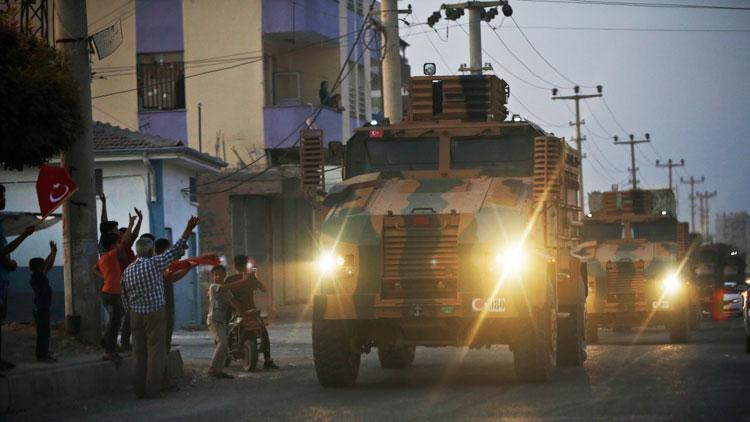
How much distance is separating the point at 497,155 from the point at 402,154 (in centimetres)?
121

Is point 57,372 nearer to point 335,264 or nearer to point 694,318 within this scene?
point 335,264

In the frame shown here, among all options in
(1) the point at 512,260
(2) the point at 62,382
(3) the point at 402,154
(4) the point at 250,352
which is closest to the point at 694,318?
(4) the point at 250,352

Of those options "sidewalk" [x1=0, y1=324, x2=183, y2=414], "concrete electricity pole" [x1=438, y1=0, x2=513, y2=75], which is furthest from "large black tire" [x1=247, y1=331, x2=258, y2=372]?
"concrete electricity pole" [x1=438, y1=0, x2=513, y2=75]

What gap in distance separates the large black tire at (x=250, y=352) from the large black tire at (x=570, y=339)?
4318mm

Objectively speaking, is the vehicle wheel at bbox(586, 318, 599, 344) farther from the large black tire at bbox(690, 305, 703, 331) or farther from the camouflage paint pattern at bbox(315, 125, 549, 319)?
the camouflage paint pattern at bbox(315, 125, 549, 319)

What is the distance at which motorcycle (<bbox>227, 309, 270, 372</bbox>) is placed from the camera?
20.4 m

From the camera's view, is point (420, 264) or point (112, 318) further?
point (112, 318)

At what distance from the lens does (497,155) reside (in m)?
18.3

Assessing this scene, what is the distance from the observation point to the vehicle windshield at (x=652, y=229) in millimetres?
32531

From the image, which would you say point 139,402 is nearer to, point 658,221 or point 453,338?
point 453,338

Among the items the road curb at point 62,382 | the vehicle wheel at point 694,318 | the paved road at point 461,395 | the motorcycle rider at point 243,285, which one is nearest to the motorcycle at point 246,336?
the motorcycle rider at point 243,285

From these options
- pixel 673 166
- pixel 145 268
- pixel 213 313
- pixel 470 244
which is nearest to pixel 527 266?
pixel 470 244

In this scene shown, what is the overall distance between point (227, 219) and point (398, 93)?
12.0 metres

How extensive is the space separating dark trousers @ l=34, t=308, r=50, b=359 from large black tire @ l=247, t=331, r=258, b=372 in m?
4.10
